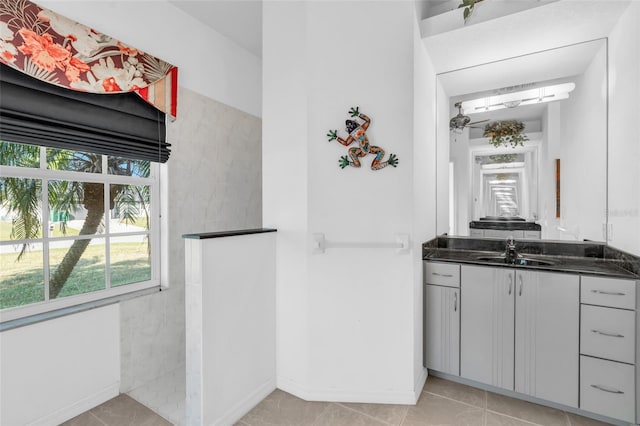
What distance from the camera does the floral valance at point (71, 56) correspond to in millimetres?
1705

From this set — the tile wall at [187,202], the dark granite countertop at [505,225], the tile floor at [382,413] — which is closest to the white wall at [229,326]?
the tile floor at [382,413]

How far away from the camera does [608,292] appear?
181cm

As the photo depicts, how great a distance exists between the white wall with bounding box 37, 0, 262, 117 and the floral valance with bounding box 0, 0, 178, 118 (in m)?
0.10

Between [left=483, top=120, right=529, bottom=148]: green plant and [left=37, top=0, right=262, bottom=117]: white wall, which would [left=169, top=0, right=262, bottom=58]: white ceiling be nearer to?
[left=37, top=0, right=262, bottom=117]: white wall

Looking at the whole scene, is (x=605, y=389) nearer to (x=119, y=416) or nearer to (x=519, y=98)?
(x=519, y=98)

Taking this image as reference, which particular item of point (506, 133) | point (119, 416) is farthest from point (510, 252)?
point (119, 416)

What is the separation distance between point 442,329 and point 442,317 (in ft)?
0.27

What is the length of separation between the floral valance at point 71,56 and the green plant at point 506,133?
8.82 ft

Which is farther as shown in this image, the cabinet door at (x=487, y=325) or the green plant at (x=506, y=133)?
the green plant at (x=506, y=133)

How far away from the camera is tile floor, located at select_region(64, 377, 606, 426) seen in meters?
1.87

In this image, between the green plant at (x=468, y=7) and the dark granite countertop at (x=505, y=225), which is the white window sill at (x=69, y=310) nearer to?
the dark granite countertop at (x=505, y=225)

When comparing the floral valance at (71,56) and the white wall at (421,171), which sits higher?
the floral valance at (71,56)

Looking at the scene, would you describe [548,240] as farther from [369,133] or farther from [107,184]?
[107,184]

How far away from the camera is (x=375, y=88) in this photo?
206 centimetres
